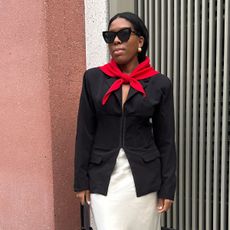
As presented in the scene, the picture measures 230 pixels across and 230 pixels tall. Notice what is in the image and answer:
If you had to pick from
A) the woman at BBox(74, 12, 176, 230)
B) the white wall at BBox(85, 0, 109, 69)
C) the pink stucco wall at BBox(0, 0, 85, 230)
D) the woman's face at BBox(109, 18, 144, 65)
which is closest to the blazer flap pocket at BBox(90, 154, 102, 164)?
the woman at BBox(74, 12, 176, 230)

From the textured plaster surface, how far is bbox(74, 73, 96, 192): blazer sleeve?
2.76 ft

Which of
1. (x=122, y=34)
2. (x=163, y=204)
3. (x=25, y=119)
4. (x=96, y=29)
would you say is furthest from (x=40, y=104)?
(x=163, y=204)

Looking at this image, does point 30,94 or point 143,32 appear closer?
point 143,32

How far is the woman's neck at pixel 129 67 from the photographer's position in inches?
111

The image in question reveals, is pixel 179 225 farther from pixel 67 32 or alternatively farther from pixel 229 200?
pixel 67 32

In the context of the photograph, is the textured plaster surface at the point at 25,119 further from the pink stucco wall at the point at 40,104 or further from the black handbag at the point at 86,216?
the black handbag at the point at 86,216

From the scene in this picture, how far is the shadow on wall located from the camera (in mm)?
3627

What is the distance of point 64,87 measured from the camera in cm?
374

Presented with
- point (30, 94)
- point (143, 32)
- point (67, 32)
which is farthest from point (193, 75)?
point (30, 94)

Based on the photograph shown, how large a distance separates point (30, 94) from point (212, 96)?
64.0 inches

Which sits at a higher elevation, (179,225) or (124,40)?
(124,40)

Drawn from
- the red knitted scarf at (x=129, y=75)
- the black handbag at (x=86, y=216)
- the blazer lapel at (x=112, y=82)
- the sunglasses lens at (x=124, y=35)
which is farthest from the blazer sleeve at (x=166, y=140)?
the black handbag at (x=86, y=216)

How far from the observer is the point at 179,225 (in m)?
3.83

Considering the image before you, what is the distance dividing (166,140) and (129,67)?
571 millimetres
